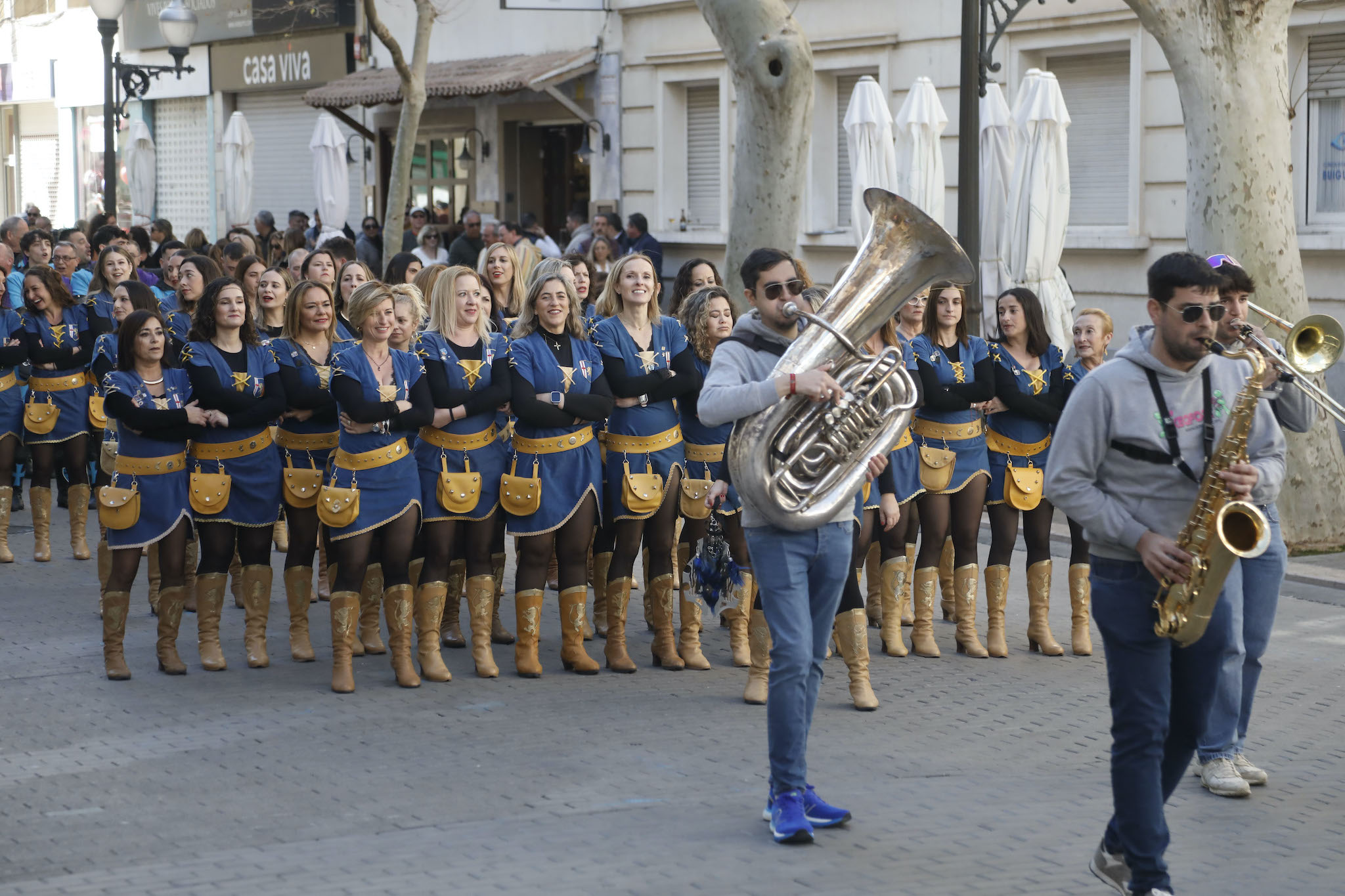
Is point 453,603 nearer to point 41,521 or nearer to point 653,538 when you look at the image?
point 653,538

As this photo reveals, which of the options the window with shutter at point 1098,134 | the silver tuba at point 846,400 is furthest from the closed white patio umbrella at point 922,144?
the silver tuba at point 846,400

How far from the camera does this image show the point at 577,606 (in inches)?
317

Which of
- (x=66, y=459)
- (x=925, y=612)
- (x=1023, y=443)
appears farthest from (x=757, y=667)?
(x=66, y=459)

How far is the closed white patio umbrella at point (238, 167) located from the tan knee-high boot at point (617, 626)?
61.6ft

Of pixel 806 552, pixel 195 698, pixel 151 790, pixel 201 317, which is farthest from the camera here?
pixel 201 317

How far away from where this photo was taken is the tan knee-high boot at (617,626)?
8.13m

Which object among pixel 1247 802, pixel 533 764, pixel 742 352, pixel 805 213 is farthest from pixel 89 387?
pixel 805 213

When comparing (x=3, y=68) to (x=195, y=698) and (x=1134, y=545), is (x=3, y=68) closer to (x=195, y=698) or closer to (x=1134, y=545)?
(x=195, y=698)

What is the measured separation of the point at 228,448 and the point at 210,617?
79 centimetres

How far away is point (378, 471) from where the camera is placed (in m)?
7.71

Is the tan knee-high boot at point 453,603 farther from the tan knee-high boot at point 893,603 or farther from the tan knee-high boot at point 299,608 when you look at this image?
the tan knee-high boot at point 893,603

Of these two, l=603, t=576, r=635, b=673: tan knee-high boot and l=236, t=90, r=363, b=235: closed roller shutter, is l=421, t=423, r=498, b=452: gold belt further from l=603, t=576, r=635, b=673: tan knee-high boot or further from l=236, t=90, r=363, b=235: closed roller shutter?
l=236, t=90, r=363, b=235: closed roller shutter

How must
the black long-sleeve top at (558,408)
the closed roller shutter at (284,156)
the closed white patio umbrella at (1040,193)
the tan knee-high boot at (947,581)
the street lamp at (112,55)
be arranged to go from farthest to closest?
the closed roller shutter at (284,156)
the street lamp at (112,55)
the closed white patio umbrella at (1040,193)
the tan knee-high boot at (947,581)
the black long-sleeve top at (558,408)

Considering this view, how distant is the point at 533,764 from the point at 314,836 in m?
1.04
